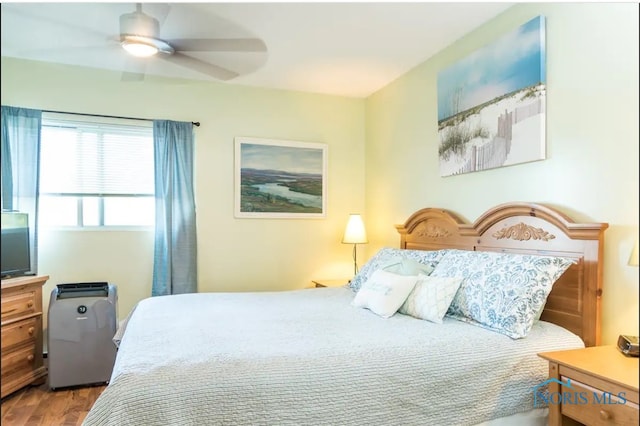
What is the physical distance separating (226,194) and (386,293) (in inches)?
77.2

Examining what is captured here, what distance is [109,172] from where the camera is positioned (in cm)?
328

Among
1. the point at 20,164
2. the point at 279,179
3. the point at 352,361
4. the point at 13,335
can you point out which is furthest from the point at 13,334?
the point at 279,179

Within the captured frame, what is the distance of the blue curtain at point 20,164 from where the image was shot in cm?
77

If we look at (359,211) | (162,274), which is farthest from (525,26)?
(162,274)

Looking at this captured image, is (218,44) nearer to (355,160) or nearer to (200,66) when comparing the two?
(200,66)

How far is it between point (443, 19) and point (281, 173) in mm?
1941

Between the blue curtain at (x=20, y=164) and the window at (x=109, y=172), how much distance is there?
127 cm

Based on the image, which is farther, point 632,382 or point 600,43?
point 600,43

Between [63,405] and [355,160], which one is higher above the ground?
[355,160]

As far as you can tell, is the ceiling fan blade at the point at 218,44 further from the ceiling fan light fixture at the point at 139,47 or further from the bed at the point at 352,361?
the bed at the point at 352,361

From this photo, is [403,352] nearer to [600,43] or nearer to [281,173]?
[600,43]

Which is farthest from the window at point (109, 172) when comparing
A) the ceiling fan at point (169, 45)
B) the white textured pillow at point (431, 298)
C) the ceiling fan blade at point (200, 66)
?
the white textured pillow at point (431, 298)

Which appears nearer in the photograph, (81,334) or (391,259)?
(391,259)

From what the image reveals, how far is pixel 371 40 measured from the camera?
110 inches
